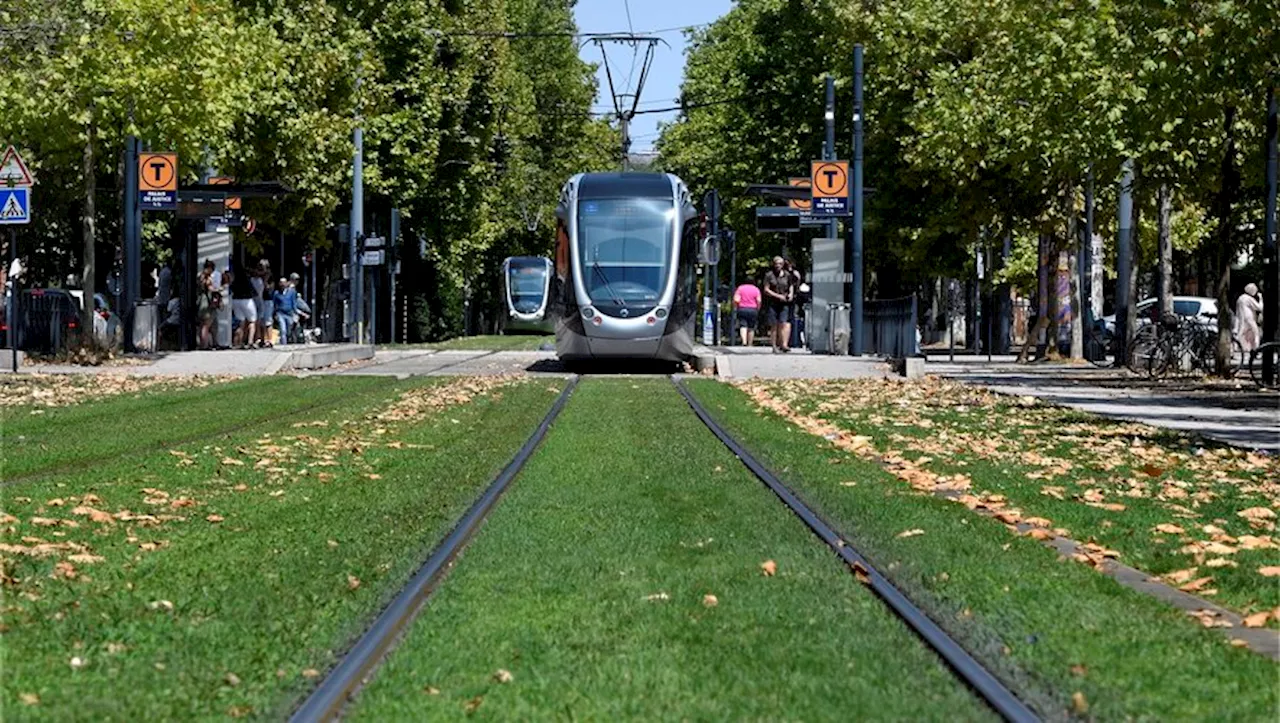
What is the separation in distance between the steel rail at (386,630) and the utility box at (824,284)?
27153 millimetres

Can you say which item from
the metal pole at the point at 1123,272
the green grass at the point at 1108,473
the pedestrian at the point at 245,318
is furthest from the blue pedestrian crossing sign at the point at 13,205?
the metal pole at the point at 1123,272

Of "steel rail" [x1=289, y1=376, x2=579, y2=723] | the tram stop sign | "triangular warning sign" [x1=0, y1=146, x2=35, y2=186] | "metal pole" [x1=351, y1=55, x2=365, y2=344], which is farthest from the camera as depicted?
"metal pole" [x1=351, y1=55, x2=365, y2=344]

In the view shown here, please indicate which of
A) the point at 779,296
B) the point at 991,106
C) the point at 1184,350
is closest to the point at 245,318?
the point at 779,296

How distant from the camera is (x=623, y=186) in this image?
100ft

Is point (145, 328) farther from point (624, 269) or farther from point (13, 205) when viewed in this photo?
point (13, 205)

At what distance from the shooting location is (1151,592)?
26.6 feet

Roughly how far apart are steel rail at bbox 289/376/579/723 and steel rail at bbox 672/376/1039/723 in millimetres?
1763

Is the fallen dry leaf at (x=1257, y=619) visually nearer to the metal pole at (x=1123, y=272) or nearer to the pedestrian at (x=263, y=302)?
the metal pole at (x=1123, y=272)

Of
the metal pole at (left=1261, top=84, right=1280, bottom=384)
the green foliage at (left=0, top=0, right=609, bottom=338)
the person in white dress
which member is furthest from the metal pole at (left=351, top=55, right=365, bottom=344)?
the metal pole at (left=1261, top=84, right=1280, bottom=384)

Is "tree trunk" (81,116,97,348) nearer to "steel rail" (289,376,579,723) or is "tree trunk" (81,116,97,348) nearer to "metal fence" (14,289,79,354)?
"metal fence" (14,289,79,354)

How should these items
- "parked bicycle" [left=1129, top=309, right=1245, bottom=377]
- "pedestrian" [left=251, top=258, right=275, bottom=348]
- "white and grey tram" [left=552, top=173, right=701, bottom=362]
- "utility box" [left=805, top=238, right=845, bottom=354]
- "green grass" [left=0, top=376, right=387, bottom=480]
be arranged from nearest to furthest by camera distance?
A: "green grass" [left=0, top=376, right=387, bottom=480], "parked bicycle" [left=1129, top=309, right=1245, bottom=377], "white and grey tram" [left=552, top=173, right=701, bottom=362], "utility box" [left=805, top=238, right=845, bottom=354], "pedestrian" [left=251, top=258, right=275, bottom=348]

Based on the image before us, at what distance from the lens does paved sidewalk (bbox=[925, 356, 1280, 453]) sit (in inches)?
747

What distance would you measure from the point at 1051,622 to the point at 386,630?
2.42 m

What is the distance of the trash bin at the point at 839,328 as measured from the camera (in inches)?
1507
